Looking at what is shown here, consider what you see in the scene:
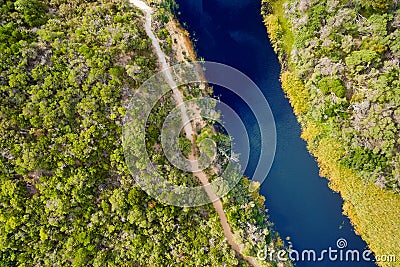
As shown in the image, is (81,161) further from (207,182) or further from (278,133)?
(278,133)

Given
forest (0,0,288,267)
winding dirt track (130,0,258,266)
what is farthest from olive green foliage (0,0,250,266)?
winding dirt track (130,0,258,266)

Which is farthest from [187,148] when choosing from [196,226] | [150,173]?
[196,226]

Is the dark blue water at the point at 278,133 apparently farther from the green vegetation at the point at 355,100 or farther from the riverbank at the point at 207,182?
the green vegetation at the point at 355,100

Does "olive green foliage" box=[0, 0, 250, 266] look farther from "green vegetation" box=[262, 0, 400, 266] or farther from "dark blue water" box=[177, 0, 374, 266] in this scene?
"green vegetation" box=[262, 0, 400, 266]

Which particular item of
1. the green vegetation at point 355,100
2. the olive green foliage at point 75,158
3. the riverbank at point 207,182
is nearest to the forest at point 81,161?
the olive green foliage at point 75,158

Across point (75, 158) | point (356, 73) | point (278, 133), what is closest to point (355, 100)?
point (356, 73)

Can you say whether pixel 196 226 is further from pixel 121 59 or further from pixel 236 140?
pixel 121 59
